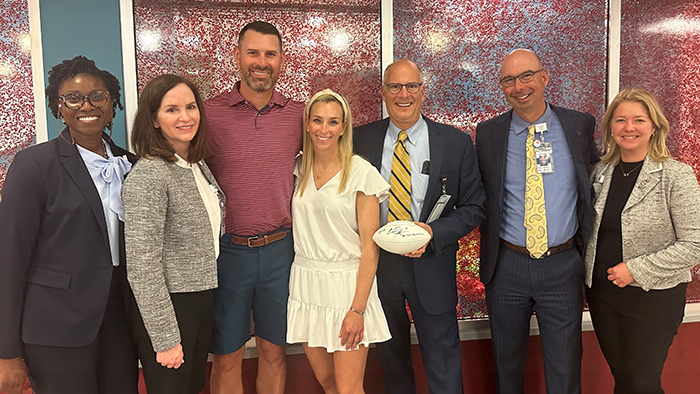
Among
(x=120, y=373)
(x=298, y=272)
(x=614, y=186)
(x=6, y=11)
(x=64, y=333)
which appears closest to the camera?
(x=64, y=333)

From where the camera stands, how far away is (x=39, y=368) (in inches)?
67.3

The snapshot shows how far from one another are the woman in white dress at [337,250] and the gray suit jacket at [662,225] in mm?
1170

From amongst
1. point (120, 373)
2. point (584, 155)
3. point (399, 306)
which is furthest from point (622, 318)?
point (120, 373)

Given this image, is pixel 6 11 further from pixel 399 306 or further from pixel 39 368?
pixel 399 306

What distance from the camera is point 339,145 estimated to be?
2.06 m

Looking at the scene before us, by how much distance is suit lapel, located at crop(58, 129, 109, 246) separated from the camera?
174cm

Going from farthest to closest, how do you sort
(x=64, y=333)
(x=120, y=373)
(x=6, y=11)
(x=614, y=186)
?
(x=6, y=11) < (x=614, y=186) < (x=120, y=373) < (x=64, y=333)

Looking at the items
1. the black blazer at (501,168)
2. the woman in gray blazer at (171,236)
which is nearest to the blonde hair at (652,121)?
the black blazer at (501,168)

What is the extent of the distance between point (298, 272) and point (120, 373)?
2.60 feet

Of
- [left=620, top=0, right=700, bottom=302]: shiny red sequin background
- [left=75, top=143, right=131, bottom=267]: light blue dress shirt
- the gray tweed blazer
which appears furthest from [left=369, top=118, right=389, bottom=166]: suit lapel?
[left=620, top=0, right=700, bottom=302]: shiny red sequin background

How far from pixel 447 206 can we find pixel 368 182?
0.56 meters

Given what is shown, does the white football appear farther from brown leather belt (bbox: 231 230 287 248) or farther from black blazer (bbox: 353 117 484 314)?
brown leather belt (bbox: 231 230 287 248)

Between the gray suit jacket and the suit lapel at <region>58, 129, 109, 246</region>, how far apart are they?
221 cm

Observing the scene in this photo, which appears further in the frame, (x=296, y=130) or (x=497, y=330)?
(x=497, y=330)
